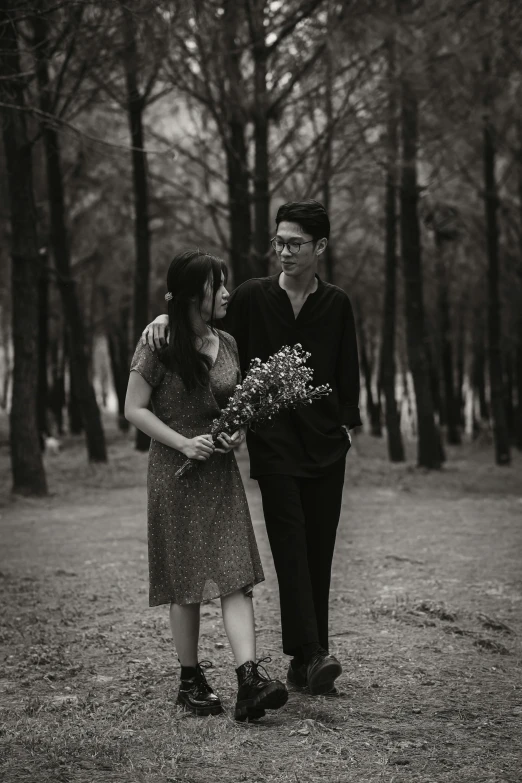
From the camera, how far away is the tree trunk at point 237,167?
14.2 m

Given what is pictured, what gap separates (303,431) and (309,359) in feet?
1.22

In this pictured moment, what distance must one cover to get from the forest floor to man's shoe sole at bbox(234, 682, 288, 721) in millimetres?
89

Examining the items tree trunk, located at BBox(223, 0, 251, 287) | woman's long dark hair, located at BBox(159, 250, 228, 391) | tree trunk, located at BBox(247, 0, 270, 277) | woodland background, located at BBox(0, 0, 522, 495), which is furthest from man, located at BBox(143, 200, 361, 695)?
tree trunk, located at BBox(247, 0, 270, 277)

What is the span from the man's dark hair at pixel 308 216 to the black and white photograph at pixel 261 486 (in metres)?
0.01

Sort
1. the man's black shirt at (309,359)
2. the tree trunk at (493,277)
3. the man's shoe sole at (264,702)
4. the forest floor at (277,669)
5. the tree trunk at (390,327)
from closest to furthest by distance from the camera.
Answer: the forest floor at (277,669) → the man's shoe sole at (264,702) → the man's black shirt at (309,359) → the tree trunk at (493,277) → the tree trunk at (390,327)

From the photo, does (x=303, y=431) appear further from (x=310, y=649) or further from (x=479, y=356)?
(x=479, y=356)

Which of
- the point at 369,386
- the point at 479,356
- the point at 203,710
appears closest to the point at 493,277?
the point at 479,356

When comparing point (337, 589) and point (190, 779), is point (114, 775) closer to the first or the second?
point (190, 779)

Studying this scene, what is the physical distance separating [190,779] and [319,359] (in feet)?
6.89

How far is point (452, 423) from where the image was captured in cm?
2891

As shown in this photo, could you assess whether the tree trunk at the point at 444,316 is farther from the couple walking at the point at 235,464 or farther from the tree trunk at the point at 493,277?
the couple walking at the point at 235,464

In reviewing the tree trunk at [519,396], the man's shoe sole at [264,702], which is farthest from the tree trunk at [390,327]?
the man's shoe sole at [264,702]

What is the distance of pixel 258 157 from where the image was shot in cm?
1486

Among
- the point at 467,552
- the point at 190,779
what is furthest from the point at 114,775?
the point at 467,552
